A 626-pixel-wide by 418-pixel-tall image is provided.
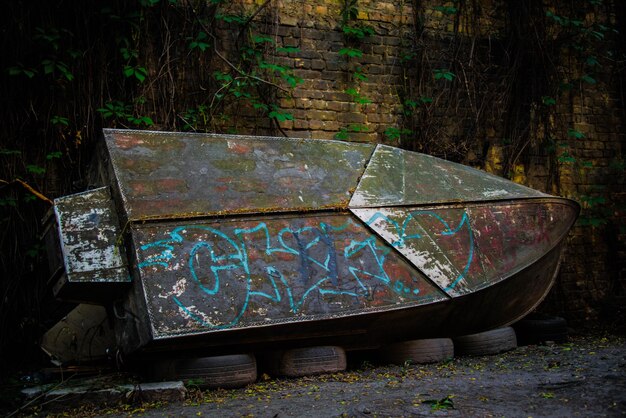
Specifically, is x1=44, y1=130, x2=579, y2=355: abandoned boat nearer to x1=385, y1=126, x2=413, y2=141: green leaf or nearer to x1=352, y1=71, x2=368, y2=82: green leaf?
x1=385, y1=126, x2=413, y2=141: green leaf

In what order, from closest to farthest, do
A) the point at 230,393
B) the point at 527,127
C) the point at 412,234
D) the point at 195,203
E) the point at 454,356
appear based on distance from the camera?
the point at 230,393
the point at 195,203
the point at 412,234
the point at 454,356
the point at 527,127

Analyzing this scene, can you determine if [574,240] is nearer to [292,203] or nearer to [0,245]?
[292,203]

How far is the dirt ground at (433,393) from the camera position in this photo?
Answer: 10.3 feet

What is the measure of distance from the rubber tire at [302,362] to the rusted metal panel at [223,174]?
950 mm

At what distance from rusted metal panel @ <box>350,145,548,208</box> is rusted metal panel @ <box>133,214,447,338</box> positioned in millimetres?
341

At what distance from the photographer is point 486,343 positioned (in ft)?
15.8

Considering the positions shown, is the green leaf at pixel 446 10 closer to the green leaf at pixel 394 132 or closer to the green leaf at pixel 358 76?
the green leaf at pixel 358 76

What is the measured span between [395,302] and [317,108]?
7.98ft

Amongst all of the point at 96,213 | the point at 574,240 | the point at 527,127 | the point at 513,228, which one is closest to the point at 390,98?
the point at 527,127

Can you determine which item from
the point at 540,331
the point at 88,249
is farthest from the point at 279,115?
the point at 540,331

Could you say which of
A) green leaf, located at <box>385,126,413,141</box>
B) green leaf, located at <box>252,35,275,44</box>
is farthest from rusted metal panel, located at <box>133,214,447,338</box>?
green leaf, located at <box>252,35,275,44</box>

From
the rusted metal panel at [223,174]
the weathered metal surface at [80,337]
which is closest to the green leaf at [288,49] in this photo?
the rusted metal panel at [223,174]

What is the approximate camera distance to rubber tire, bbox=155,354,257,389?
149 inches

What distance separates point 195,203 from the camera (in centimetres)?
408
